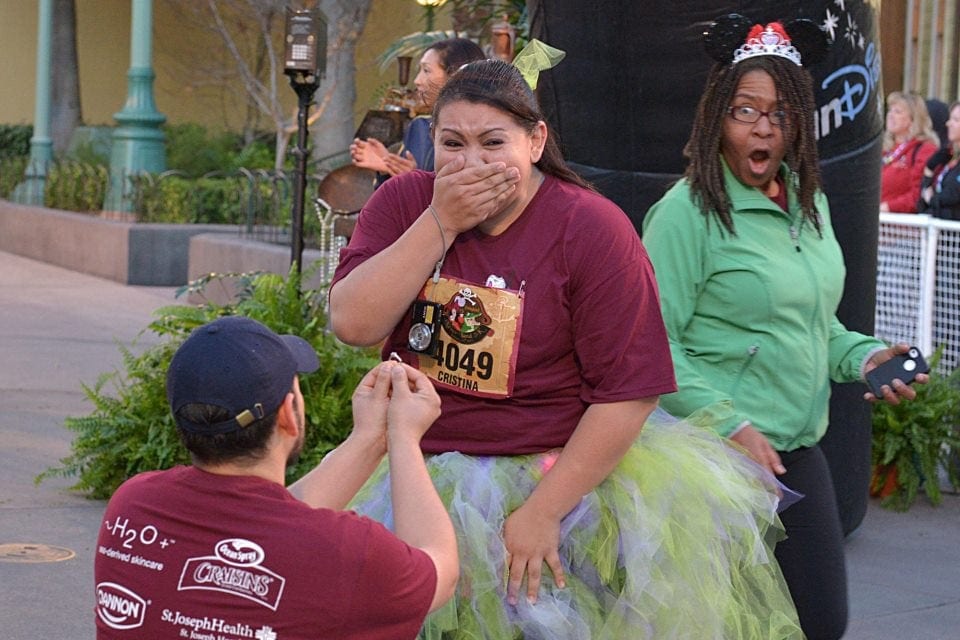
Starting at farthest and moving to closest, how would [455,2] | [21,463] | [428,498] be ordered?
[455,2] → [21,463] → [428,498]

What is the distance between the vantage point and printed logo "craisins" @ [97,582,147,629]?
2451 millimetres

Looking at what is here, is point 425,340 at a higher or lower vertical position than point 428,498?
higher

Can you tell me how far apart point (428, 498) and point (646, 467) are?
25.2 inches

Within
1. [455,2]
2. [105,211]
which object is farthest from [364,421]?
[105,211]

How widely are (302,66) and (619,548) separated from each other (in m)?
6.24

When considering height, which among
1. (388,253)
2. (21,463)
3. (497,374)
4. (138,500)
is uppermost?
(388,253)

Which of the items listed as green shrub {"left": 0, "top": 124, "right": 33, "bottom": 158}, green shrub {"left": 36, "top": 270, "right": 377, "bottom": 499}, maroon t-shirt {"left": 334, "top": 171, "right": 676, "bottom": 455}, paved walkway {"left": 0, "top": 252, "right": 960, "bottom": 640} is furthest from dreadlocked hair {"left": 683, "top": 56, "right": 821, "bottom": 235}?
green shrub {"left": 0, "top": 124, "right": 33, "bottom": 158}

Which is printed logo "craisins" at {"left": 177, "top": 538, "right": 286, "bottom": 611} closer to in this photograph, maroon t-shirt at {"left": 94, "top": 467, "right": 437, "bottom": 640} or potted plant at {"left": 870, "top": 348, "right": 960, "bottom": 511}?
maroon t-shirt at {"left": 94, "top": 467, "right": 437, "bottom": 640}

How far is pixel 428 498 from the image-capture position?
268 centimetres

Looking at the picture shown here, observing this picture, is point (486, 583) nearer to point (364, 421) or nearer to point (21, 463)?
point (364, 421)

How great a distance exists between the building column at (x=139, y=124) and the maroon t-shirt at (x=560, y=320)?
1461cm

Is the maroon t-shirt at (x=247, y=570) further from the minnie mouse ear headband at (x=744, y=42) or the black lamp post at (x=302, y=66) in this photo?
the black lamp post at (x=302, y=66)

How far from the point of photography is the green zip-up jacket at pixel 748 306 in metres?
3.65

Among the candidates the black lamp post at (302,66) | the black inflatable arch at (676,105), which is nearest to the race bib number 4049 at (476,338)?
the black inflatable arch at (676,105)
